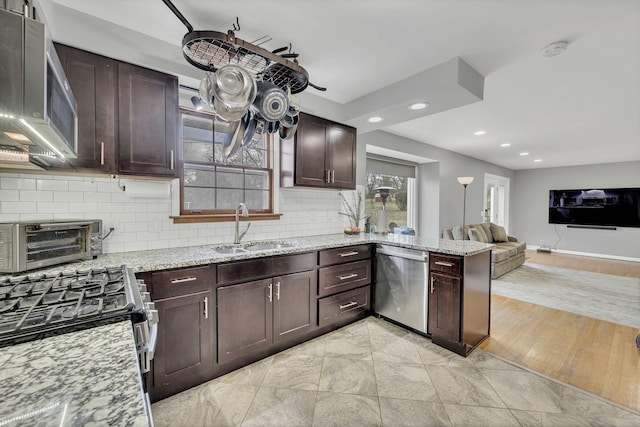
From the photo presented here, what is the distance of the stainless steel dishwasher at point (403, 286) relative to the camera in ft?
8.50

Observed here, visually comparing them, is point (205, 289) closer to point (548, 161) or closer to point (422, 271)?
point (422, 271)

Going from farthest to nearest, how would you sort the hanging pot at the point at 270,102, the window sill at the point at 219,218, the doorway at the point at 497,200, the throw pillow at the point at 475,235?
1. the doorway at the point at 497,200
2. the throw pillow at the point at 475,235
3. the window sill at the point at 219,218
4. the hanging pot at the point at 270,102

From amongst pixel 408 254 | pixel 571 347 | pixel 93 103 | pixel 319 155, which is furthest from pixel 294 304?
pixel 571 347

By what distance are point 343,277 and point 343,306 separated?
0.99ft

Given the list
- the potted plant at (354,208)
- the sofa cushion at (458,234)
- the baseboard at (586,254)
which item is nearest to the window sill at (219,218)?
the potted plant at (354,208)

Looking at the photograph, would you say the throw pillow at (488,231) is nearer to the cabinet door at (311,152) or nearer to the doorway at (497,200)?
the doorway at (497,200)

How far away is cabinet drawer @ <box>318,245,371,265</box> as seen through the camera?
102 inches

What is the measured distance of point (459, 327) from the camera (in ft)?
7.65

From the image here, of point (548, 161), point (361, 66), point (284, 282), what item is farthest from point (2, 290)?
point (548, 161)

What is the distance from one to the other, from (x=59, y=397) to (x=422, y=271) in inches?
99.5

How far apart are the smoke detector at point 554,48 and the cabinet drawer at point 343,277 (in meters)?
2.30

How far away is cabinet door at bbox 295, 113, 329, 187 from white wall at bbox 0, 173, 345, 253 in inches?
23.8

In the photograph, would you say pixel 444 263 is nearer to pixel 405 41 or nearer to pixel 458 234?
pixel 405 41

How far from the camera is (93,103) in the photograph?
5.77 feet
